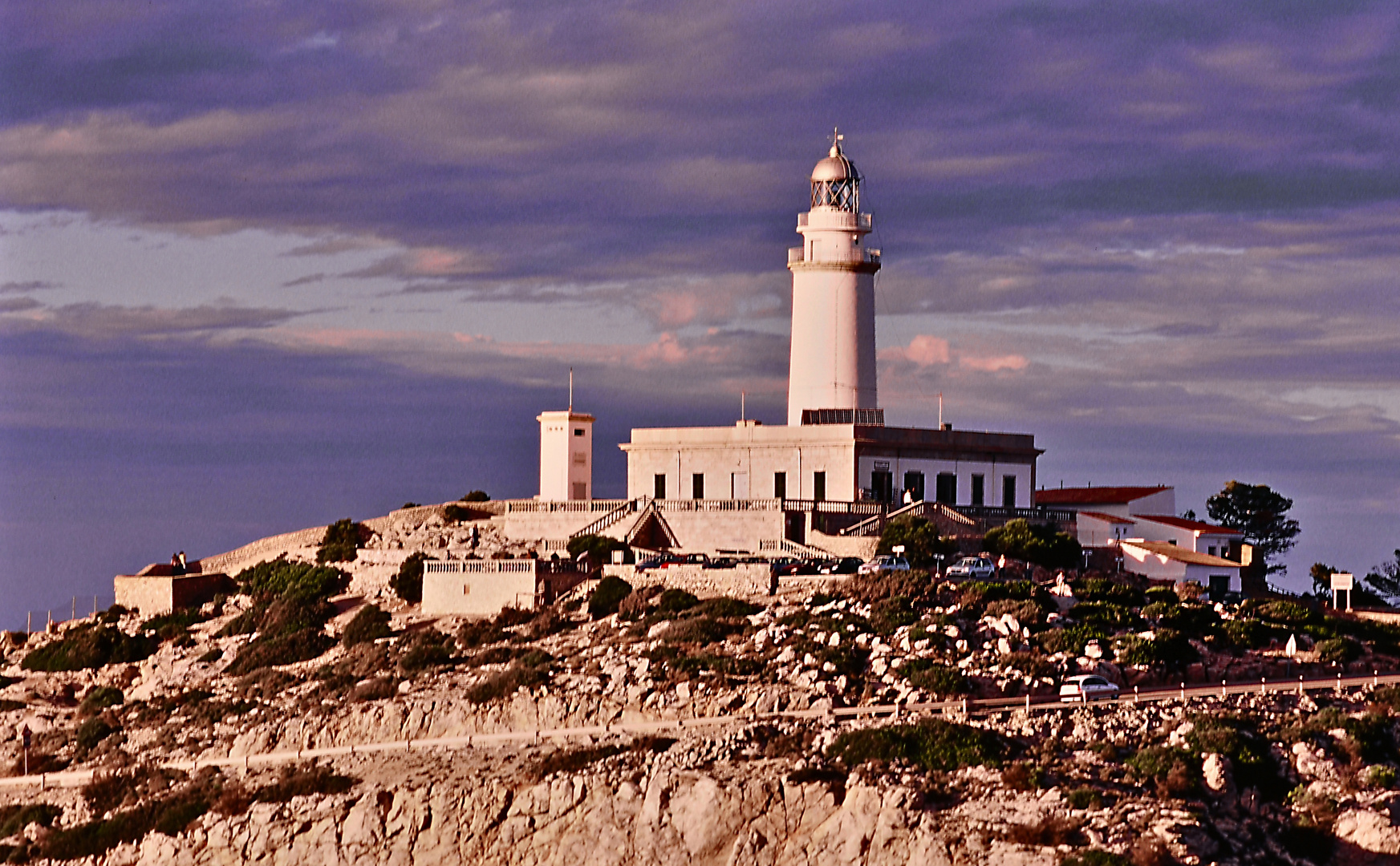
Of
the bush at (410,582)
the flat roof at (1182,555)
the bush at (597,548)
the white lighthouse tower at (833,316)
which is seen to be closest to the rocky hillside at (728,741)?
Answer: the bush at (410,582)

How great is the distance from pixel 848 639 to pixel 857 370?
2274 centimetres

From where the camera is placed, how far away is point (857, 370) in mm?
71938

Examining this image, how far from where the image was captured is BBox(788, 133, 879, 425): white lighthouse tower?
7181cm

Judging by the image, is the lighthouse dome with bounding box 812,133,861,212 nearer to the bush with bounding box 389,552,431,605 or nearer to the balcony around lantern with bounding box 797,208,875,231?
the balcony around lantern with bounding box 797,208,875,231

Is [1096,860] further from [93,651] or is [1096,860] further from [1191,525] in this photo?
[93,651]

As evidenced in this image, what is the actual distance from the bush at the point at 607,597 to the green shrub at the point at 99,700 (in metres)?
14.2

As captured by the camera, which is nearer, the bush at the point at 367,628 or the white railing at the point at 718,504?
the bush at the point at 367,628

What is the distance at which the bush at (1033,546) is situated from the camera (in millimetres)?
63281

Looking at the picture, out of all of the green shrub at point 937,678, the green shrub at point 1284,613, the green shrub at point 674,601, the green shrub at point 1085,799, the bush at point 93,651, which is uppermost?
the green shrub at point 674,601

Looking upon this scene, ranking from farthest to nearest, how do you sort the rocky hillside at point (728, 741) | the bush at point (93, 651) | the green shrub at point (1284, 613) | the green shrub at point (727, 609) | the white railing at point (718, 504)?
the white railing at point (718, 504)
the bush at point (93, 651)
the green shrub at point (1284, 613)
the green shrub at point (727, 609)
the rocky hillside at point (728, 741)

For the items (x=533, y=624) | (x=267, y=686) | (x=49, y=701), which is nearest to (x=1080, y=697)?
(x=533, y=624)

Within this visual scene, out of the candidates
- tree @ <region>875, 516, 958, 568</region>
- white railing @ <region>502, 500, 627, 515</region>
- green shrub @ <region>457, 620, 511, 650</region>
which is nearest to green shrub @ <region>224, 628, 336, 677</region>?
green shrub @ <region>457, 620, 511, 650</region>

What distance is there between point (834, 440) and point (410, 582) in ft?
50.9

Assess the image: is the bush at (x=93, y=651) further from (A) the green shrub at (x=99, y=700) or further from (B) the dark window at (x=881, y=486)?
(B) the dark window at (x=881, y=486)
